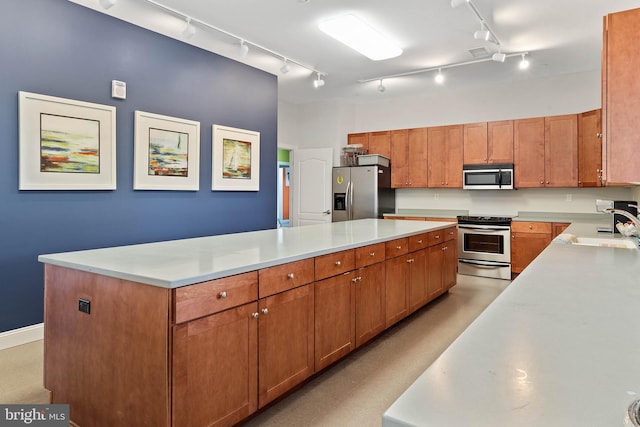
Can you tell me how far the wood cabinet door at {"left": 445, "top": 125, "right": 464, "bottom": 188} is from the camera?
19.7 ft

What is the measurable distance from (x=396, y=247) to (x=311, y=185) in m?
3.86

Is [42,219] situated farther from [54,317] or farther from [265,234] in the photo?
[265,234]

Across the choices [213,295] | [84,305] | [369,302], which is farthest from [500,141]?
[84,305]

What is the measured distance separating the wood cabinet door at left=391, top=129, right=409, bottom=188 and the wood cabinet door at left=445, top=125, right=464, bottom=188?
65cm

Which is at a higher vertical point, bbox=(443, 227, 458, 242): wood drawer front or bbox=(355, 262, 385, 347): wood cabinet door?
bbox=(443, 227, 458, 242): wood drawer front

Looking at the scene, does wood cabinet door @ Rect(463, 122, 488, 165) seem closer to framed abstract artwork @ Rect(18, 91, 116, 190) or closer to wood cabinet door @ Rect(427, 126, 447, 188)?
wood cabinet door @ Rect(427, 126, 447, 188)

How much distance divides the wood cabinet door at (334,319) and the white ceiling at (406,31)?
2.43m

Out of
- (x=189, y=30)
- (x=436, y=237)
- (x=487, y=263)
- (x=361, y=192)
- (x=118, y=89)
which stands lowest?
(x=487, y=263)

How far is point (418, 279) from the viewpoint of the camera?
3.74m

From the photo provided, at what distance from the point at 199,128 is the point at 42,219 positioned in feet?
5.75

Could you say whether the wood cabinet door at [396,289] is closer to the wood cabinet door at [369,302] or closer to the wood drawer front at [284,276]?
the wood cabinet door at [369,302]

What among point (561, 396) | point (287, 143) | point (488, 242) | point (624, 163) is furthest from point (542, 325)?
point (287, 143)

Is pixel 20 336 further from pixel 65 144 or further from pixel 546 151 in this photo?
pixel 546 151

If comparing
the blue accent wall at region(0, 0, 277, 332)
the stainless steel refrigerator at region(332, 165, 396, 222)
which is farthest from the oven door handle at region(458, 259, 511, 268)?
the blue accent wall at region(0, 0, 277, 332)
